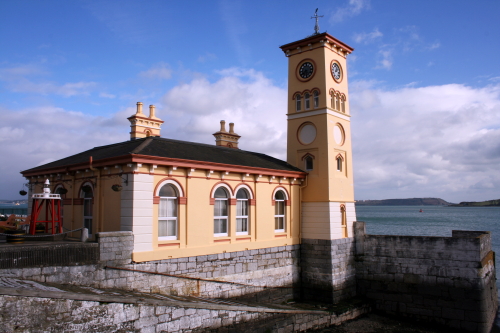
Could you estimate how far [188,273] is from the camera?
13867 mm

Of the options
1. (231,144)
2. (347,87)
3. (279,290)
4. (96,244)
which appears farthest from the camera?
(231,144)

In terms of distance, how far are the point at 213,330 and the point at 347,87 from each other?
49.0ft

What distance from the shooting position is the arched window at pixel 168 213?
535 inches

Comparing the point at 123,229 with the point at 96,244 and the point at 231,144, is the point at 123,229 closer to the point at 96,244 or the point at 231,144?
the point at 96,244

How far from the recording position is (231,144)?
26.8 meters

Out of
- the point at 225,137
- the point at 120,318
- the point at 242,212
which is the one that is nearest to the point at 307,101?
the point at 242,212

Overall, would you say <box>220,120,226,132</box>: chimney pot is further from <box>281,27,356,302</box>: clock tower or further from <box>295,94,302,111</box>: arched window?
<box>295,94,302,111</box>: arched window

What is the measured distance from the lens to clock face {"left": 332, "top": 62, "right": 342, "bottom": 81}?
2051 cm

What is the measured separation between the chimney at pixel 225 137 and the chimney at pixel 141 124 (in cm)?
455

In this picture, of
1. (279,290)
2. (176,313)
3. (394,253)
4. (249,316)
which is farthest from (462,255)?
(176,313)

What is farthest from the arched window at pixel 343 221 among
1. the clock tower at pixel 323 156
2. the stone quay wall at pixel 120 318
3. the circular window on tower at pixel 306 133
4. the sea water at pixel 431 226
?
the sea water at pixel 431 226

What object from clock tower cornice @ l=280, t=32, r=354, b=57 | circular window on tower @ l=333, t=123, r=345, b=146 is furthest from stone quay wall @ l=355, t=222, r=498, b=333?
clock tower cornice @ l=280, t=32, r=354, b=57

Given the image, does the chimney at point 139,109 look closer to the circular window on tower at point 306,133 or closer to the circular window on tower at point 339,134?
the circular window on tower at point 306,133

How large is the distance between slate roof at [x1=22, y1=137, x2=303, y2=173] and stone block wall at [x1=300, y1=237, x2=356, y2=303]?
12.9 feet
